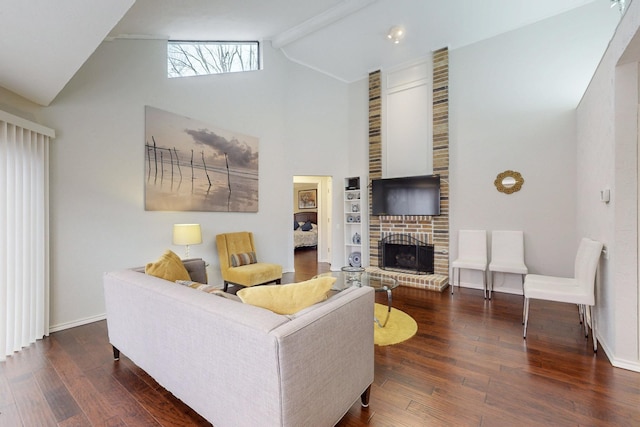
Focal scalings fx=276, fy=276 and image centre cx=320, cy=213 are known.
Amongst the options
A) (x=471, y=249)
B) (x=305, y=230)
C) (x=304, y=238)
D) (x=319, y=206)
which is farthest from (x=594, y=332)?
(x=305, y=230)

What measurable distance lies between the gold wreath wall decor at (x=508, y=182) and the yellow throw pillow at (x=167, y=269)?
4505 millimetres

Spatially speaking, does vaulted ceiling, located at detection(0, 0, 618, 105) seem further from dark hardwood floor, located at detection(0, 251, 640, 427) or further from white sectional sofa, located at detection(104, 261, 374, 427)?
dark hardwood floor, located at detection(0, 251, 640, 427)

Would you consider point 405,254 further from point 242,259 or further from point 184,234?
point 184,234

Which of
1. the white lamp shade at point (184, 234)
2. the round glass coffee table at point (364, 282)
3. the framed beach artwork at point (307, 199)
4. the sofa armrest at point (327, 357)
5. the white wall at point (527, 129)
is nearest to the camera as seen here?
the sofa armrest at point (327, 357)

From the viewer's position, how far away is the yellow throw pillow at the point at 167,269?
7.01 feet

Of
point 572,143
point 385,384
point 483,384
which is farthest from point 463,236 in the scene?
point 385,384

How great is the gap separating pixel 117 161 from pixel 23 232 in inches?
45.1

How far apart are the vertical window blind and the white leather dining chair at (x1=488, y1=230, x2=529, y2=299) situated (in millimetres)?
5296

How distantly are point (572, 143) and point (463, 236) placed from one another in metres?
1.89

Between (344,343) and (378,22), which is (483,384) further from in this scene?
(378,22)

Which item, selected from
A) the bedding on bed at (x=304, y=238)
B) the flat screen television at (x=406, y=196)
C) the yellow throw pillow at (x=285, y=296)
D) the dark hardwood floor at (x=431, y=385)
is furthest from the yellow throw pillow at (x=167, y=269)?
the bedding on bed at (x=304, y=238)

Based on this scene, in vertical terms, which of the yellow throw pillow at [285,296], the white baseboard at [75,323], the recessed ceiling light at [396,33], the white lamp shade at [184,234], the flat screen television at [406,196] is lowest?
the white baseboard at [75,323]

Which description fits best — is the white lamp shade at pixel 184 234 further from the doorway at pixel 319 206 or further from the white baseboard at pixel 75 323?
the doorway at pixel 319 206

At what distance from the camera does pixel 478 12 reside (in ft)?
12.9
